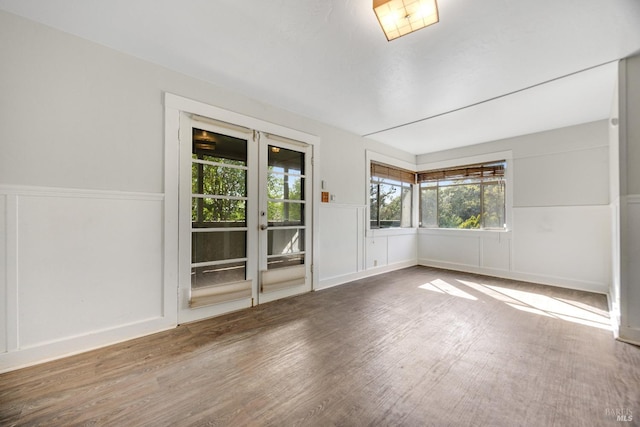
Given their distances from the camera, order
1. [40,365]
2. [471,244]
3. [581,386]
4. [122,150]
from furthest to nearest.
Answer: [471,244] < [122,150] < [40,365] < [581,386]

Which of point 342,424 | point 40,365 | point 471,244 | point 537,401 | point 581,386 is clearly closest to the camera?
point 342,424

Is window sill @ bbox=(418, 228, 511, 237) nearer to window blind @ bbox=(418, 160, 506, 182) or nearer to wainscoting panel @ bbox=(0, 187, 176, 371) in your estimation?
window blind @ bbox=(418, 160, 506, 182)

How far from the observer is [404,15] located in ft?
6.10

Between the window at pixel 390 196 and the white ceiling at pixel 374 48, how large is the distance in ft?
6.26

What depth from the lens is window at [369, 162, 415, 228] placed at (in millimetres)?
5324

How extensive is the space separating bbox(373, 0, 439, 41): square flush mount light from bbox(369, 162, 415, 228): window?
3274 millimetres

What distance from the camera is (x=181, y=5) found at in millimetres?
1874

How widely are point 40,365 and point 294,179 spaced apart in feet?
9.96

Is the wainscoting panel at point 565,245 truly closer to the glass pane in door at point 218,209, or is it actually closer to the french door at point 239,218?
the french door at point 239,218

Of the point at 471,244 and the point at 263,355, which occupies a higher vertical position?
the point at 471,244

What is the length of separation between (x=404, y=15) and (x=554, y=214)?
4364 mm

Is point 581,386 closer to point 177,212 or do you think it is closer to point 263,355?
point 263,355

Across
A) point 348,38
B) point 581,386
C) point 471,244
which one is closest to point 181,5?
point 348,38

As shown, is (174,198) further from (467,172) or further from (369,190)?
(467,172)
